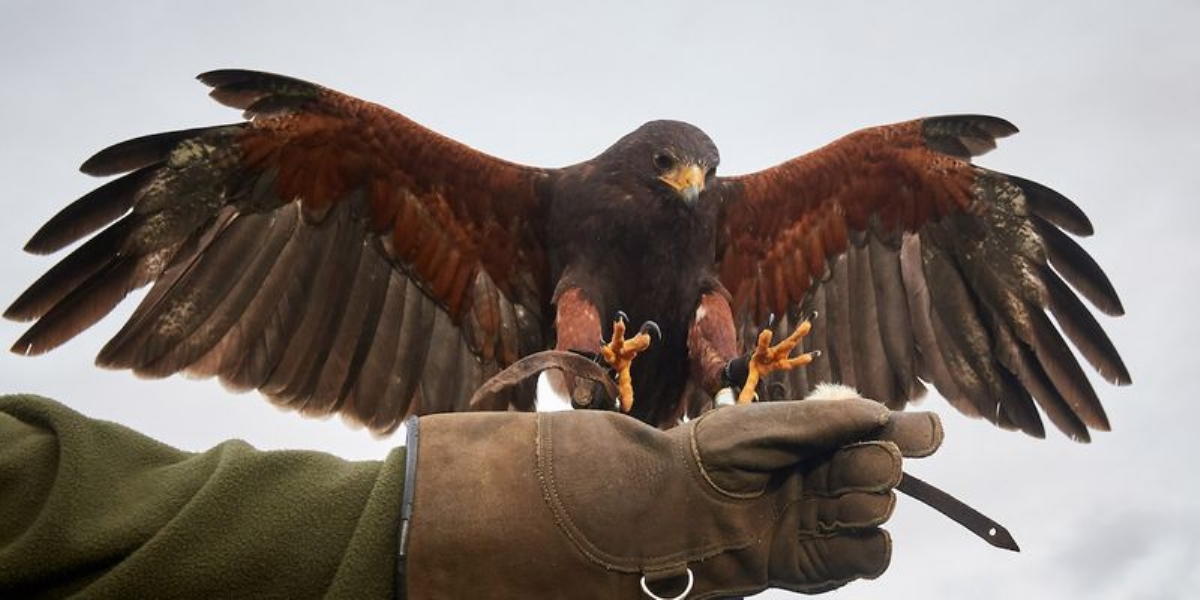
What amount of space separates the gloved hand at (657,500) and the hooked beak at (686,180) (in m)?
3.13

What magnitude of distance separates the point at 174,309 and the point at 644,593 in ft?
12.4

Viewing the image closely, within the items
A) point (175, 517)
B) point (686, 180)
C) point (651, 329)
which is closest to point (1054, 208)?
point (686, 180)

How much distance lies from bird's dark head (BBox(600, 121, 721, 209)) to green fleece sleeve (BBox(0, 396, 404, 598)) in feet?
11.9

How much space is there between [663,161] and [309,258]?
5.70 ft

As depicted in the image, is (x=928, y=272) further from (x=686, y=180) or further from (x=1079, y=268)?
(x=686, y=180)

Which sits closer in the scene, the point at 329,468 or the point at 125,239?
the point at 329,468

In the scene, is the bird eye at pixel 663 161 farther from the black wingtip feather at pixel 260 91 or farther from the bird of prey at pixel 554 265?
the black wingtip feather at pixel 260 91

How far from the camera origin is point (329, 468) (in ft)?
6.92

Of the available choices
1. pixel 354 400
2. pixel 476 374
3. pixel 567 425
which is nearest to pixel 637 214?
pixel 476 374

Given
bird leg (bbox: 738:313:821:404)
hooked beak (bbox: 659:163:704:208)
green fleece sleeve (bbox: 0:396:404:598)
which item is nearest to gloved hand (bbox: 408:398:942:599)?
green fleece sleeve (bbox: 0:396:404:598)

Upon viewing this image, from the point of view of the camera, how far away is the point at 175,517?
1.95 metres

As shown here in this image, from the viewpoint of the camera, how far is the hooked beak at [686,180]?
554 centimetres

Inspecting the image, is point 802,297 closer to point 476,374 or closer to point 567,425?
point 476,374

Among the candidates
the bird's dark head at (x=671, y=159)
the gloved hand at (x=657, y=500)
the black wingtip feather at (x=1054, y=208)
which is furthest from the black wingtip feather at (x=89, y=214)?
the black wingtip feather at (x=1054, y=208)
